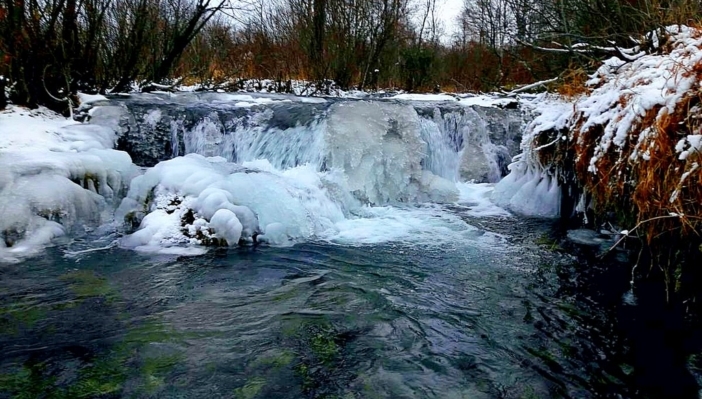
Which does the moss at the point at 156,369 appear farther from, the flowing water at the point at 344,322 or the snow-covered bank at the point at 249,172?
A: the snow-covered bank at the point at 249,172

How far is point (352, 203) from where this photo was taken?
240 inches

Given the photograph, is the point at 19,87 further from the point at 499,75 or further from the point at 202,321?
the point at 499,75

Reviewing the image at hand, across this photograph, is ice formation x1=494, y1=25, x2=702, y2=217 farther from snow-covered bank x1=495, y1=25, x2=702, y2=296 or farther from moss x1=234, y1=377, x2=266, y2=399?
moss x1=234, y1=377, x2=266, y2=399

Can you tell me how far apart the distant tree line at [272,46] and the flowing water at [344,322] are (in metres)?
2.56

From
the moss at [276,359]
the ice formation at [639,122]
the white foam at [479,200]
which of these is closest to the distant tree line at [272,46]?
the ice formation at [639,122]

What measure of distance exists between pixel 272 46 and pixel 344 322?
10.8 m

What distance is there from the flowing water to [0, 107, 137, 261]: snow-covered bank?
37 cm

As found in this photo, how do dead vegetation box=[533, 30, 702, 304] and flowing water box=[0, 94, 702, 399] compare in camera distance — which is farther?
dead vegetation box=[533, 30, 702, 304]

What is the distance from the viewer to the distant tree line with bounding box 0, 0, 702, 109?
6.64 meters

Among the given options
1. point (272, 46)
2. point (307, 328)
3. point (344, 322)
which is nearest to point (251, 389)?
point (307, 328)

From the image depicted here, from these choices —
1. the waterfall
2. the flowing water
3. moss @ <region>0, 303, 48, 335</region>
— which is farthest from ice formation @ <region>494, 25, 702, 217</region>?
moss @ <region>0, 303, 48, 335</region>

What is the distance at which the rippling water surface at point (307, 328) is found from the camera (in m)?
2.34

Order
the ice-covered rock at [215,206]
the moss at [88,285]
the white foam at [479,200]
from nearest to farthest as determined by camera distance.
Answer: the moss at [88,285]
the ice-covered rock at [215,206]
the white foam at [479,200]

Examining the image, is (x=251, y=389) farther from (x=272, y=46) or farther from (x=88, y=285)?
(x=272, y=46)
